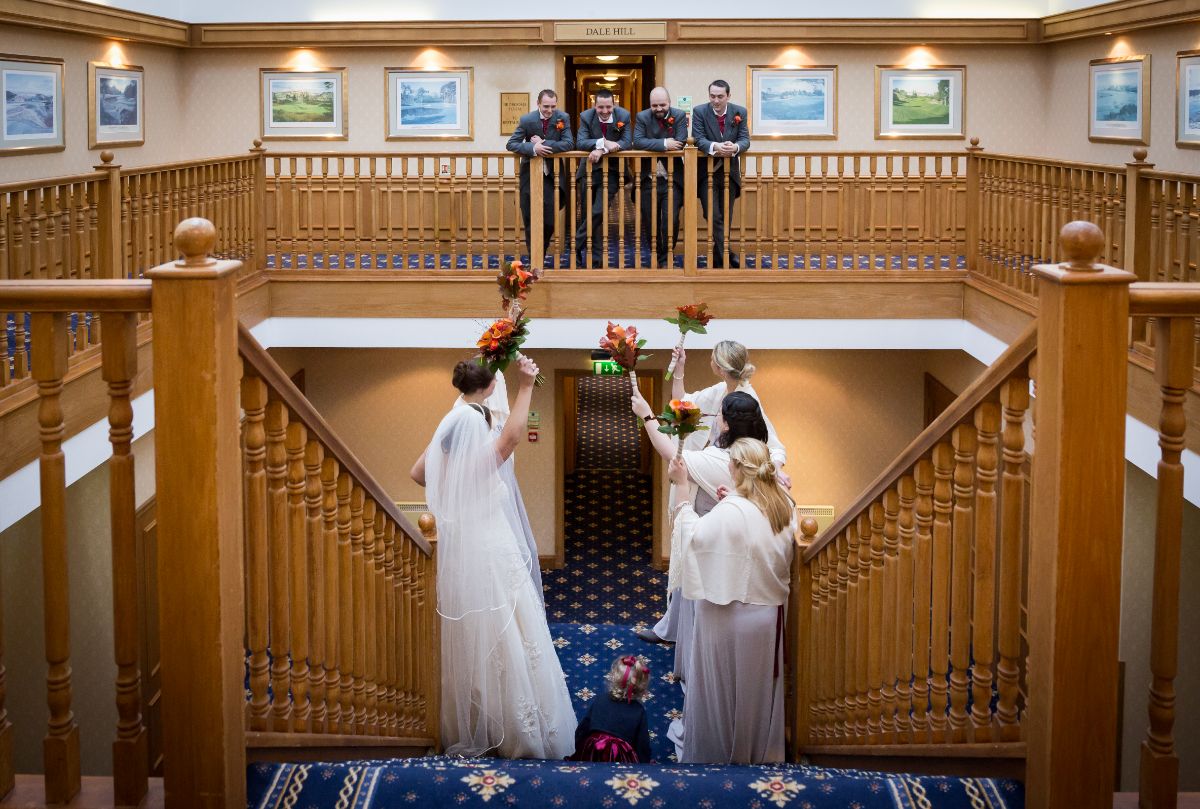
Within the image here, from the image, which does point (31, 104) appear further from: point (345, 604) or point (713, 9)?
point (345, 604)

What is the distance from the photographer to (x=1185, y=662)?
7.77 meters

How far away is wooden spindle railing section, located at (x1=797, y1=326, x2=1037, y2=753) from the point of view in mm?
2973

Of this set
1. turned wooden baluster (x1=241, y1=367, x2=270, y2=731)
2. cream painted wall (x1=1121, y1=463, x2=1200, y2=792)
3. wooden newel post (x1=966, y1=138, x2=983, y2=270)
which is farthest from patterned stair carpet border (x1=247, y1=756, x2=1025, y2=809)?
wooden newel post (x1=966, y1=138, x2=983, y2=270)

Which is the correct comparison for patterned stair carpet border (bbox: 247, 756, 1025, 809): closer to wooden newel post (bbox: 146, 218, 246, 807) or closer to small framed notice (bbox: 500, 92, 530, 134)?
wooden newel post (bbox: 146, 218, 246, 807)

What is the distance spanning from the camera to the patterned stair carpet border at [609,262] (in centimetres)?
1069

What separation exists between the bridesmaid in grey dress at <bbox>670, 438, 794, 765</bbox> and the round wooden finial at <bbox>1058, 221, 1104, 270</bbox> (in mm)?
2423

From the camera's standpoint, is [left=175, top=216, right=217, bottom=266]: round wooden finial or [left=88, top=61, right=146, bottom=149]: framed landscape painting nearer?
[left=175, top=216, right=217, bottom=266]: round wooden finial

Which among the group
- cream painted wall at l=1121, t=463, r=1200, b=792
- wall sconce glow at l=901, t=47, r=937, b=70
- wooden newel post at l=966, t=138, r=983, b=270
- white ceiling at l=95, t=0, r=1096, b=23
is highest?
white ceiling at l=95, t=0, r=1096, b=23

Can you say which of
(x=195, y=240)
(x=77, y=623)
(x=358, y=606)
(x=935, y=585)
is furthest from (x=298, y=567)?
(x=77, y=623)

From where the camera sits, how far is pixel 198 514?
2.52 metres

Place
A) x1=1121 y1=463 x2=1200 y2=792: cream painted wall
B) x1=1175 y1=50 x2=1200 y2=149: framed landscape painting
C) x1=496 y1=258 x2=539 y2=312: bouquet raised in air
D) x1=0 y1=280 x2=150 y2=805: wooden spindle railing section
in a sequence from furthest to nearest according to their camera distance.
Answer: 1. x1=1175 y1=50 x2=1200 y2=149: framed landscape painting
2. x1=1121 y1=463 x2=1200 y2=792: cream painted wall
3. x1=496 y1=258 x2=539 y2=312: bouquet raised in air
4. x1=0 y1=280 x2=150 y2=805: wooden spindle railing section

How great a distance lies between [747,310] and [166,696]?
854 centimetres

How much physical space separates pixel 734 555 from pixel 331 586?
2.00m

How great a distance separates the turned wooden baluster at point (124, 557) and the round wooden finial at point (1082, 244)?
193 cm
